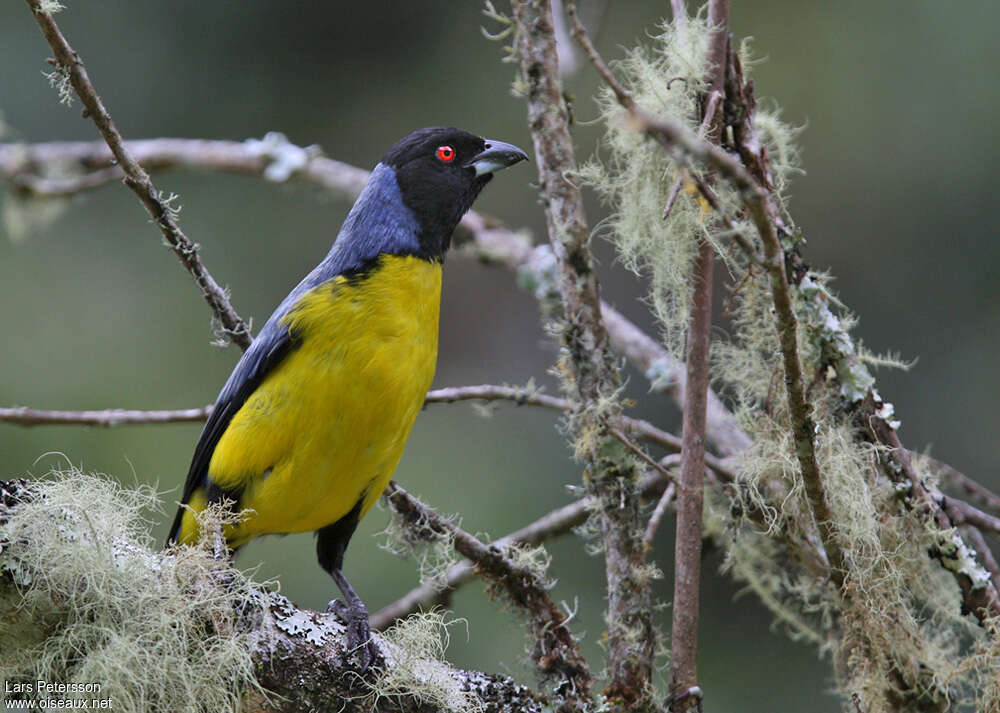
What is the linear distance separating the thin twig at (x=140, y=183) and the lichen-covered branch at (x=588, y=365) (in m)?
0.90

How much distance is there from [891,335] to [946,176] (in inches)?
45.4

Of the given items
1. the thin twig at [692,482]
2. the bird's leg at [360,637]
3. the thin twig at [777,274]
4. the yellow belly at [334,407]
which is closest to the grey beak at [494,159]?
the yellow belly at [334,407]

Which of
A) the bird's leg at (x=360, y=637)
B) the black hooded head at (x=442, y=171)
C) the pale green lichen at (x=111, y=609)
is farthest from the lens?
the black hooded head at (x=442, y=171)

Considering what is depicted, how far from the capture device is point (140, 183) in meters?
2.69

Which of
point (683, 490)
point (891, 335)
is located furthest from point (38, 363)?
point (683, 490)

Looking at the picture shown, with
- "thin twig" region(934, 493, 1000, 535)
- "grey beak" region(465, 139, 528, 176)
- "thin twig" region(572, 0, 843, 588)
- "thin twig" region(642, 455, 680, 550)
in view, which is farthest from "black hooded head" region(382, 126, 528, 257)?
"thin twig" region(934, 493, 1000, 535)

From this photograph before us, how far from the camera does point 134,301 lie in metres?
8.03

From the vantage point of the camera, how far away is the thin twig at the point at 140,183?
2469 mm

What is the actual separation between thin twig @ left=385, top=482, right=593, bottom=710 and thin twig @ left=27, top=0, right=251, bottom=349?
0.79 meters

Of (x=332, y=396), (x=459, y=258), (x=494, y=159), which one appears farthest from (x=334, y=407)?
(x=459, y=258)

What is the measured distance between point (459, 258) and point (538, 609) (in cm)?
385

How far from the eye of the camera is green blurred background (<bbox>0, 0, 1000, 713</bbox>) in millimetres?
6426

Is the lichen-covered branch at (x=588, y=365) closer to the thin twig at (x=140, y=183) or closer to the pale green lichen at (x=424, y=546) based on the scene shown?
the pale green lichen at (x=424, y=546)

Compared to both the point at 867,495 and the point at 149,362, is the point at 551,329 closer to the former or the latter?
the point at 867,495
